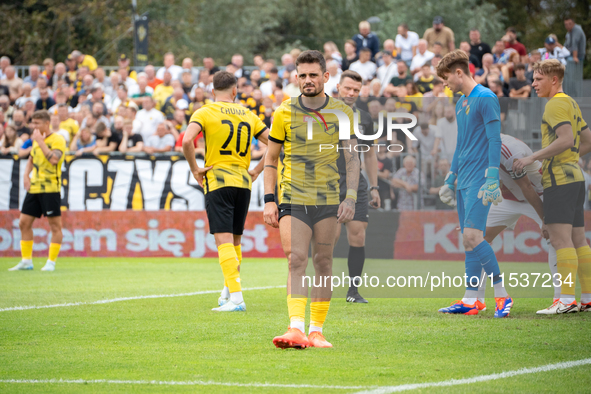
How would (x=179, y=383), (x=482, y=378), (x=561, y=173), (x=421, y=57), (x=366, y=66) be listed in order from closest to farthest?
1. (x=179, y=383)
2. (x=482, y=378)
3. (x=561, y=173)
4. (x=366, y=66)
5. (x=421, y=57)

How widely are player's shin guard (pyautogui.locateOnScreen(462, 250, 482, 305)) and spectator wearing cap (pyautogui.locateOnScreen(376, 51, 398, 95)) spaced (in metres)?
10.7

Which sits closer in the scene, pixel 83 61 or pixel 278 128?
pixel 278 128

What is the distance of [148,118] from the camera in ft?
57.8

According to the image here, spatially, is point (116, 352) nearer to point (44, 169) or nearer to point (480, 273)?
point (480, 273)

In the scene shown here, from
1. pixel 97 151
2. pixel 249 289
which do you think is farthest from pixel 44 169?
pixel 249 289

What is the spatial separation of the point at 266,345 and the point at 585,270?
147 inches

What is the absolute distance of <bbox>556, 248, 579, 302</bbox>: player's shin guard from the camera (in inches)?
292

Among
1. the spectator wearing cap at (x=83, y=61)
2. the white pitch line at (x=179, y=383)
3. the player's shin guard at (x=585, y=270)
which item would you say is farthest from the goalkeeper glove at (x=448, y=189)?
the spectator wearing cap at (x=83, y=61)

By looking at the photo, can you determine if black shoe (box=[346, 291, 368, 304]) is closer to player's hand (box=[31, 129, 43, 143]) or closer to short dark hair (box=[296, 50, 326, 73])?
short dark hair (box=[296, 50, 326, 73])

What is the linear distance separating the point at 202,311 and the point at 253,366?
9.67 feet

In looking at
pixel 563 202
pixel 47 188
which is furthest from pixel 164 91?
pixel 563 202

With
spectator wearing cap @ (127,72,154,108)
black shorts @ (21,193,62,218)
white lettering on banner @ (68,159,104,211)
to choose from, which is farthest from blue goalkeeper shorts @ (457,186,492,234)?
spectator wearing cap @ (127,72,154,108)

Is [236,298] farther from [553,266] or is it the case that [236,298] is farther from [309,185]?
[553,266]

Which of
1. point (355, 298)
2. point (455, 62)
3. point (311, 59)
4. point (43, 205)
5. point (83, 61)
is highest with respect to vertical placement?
point (83, 61)
